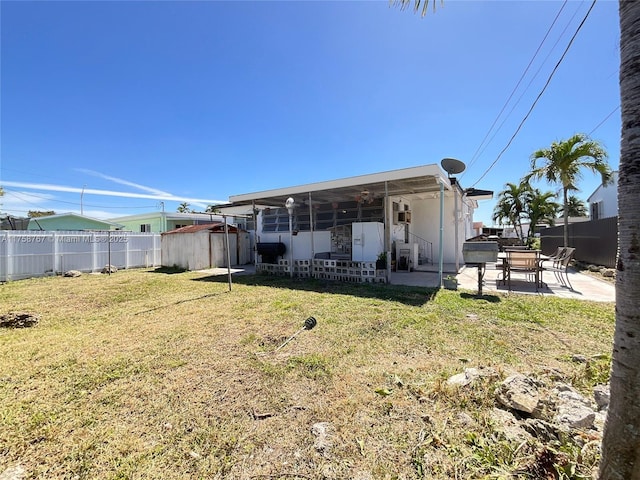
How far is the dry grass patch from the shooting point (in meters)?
1.81

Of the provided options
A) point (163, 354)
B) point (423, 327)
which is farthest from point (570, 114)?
point (163, 354)

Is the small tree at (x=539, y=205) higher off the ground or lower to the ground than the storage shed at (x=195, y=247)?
higher

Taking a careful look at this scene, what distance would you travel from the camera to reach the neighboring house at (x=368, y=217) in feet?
28.2

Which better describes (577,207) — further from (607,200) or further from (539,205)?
(607,200)

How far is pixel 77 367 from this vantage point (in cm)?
323

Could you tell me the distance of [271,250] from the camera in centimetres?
1130

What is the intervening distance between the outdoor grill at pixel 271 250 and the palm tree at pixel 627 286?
10628mm

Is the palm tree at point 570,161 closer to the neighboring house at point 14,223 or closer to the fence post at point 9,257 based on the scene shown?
the fence post at point 9,257

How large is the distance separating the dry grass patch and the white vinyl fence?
24.8 ft

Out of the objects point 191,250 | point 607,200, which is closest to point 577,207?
point 607,200

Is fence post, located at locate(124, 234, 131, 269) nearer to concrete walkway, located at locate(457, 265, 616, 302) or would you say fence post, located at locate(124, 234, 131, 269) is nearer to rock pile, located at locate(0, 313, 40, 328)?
rock pile, located at locate(0, 313, 40, 328)

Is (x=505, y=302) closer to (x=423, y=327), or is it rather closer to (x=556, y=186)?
(x=423, y=327)

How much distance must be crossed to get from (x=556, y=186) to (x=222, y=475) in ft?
51.8

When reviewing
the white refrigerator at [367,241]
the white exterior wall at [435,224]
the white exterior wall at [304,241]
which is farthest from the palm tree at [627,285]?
the white exterior wall at [435,224]
